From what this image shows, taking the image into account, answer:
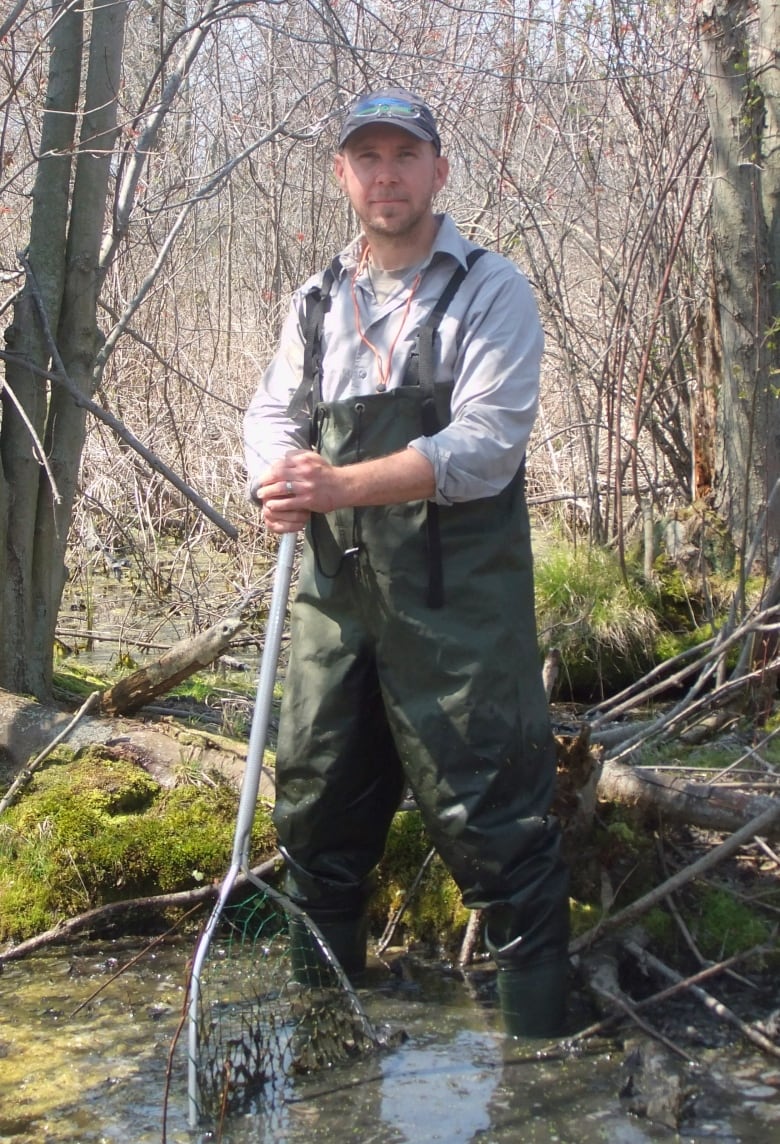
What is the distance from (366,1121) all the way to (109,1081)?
64cm

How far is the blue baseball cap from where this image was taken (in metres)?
3.07

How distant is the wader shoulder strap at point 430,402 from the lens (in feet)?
9.86

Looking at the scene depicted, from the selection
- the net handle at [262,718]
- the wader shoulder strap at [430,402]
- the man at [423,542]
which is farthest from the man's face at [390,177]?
the net handle at [262,718]

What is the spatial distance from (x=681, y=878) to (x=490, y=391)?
4.68 ft

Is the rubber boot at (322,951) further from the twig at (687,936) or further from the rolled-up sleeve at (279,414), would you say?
the rolled-up sleeve at (279,414)

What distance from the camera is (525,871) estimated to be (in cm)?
310

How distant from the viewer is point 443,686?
305 centimetres

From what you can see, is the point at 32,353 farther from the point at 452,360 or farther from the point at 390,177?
the point at 452,360

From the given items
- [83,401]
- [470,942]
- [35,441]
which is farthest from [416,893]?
[83,401]

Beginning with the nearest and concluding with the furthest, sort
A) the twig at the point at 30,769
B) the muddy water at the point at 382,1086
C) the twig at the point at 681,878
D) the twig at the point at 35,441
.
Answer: the muddy water at the point at 382,1086 → the twig at the point at 681,878 → the twig at the point at 35,441 → the twig at the point at 30,769

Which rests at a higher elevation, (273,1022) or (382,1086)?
(273,1022)

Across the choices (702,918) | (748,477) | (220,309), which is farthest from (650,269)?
(220,309)

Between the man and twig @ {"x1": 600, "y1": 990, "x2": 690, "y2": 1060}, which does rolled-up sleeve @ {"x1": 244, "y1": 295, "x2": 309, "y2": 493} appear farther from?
twig @ {"x1": 600, "y1": 990, "x2": 690, "y2": 1060}

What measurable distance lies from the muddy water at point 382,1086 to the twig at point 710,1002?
0.17ft
